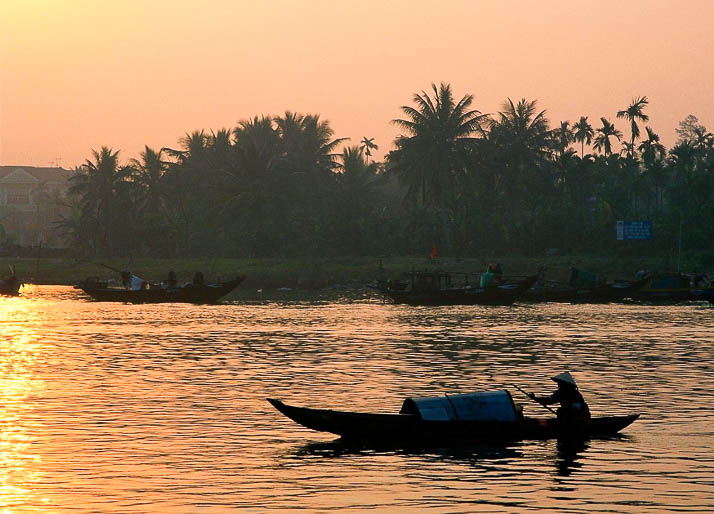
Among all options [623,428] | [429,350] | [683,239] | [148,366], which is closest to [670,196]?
[683,239]

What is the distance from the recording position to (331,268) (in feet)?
310

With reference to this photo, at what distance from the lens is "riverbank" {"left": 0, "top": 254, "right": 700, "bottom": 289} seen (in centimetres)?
8725

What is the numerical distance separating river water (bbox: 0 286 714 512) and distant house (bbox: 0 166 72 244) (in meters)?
95.3

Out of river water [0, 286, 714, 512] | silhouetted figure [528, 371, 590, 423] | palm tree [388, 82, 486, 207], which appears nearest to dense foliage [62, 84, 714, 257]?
palm tree [388, 82, 486, 207]

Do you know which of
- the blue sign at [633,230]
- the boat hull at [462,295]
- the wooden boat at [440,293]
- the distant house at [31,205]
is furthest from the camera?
the distant house at [31,205]

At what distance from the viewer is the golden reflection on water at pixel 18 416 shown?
18.2 meters

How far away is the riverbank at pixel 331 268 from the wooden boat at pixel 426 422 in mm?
63729

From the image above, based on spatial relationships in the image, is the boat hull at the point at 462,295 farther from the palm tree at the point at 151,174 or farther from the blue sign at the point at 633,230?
the palm tree at the point at 151,174

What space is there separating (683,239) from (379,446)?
71983 millimetres

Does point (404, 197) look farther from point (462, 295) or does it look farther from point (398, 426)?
point (398, 426)

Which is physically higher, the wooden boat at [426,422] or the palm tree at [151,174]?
the palm tree at [151,174]

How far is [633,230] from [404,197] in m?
21.8

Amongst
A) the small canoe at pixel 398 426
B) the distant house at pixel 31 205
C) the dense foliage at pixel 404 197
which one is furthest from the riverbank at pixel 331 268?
the small canoe at pixel 398 426

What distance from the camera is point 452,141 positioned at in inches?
3531
